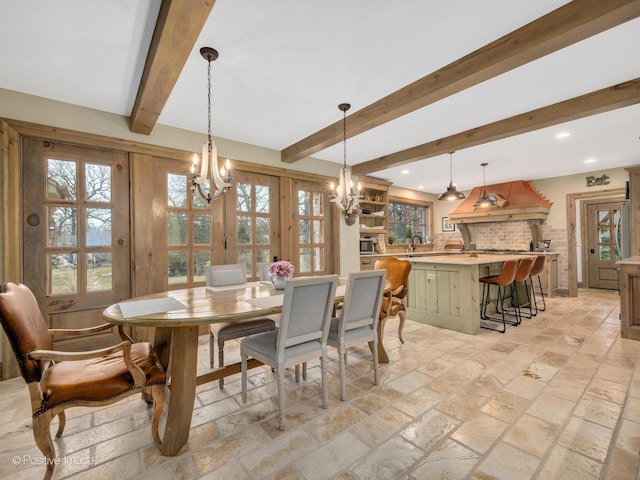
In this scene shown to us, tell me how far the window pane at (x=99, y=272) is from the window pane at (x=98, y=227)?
5.0 inches

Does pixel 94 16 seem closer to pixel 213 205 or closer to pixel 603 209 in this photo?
pixel 213 205

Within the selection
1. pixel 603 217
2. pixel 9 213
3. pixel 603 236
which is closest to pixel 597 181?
pixel 603 217

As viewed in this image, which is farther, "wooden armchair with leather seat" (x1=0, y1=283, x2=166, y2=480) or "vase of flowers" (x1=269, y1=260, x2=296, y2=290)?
"vase of flowers" (x1=269, y1=260, x2=296, y2=290)

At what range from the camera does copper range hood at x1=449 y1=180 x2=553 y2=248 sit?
609 cm

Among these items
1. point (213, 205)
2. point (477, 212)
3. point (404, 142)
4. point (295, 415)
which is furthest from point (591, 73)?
point (477, 212)

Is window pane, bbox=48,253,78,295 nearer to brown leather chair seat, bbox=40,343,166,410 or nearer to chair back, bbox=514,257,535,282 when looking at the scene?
brown leather chair seat, bbox=40,343,166,410

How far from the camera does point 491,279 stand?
12.8ft

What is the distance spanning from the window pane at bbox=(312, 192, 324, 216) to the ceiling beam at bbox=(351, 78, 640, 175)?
1326 millimetres

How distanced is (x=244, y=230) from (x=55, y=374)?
8.82 feet

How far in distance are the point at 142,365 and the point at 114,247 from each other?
1.98 meters

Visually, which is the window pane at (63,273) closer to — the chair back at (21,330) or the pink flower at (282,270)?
the chair back at (21,330)

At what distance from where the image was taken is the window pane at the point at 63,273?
9.26 ft

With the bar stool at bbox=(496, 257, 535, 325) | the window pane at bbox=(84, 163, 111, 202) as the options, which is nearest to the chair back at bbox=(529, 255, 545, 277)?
the bar stool at bbox=(496, 257, 535, 325)

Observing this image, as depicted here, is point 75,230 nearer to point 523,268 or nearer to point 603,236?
point 523,268
